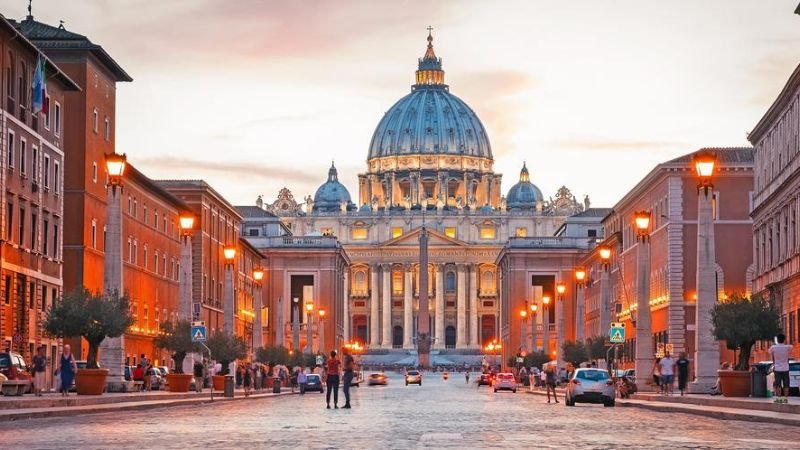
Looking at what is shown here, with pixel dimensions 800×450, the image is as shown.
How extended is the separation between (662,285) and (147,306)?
31445 millimetres

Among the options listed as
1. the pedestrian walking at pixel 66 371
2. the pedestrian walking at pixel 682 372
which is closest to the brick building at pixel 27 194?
the pedestrian walking at pixel 66 371

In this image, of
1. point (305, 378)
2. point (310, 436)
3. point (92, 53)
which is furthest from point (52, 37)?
point (310, 436)

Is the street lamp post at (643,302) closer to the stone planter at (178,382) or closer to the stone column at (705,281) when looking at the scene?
the stone column at (705,281)

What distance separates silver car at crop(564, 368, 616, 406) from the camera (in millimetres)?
54062

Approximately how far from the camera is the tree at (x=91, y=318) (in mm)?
53750

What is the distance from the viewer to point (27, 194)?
220 feet

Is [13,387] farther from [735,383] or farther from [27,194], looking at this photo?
[735,383]

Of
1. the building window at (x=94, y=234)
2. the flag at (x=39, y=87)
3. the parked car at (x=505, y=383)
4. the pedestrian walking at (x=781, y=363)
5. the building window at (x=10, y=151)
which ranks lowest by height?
the parked car at (x=505, y=383)

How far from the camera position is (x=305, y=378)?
286ft

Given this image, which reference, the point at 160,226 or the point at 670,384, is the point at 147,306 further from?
the point at 670,384

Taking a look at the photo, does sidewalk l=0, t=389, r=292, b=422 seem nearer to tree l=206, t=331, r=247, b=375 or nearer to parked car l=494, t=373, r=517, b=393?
tree l=206, t=331, r=247, b=375

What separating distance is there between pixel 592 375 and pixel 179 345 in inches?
870

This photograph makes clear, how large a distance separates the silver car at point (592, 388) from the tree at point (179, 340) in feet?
55.6

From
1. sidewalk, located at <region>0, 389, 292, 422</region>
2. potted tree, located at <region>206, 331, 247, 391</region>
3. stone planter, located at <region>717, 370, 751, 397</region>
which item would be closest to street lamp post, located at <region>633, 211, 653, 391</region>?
stone planter, located at <region>717, 370, 751, 397</region>
